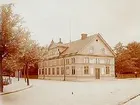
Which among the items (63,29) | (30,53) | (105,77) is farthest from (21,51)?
(105,77)

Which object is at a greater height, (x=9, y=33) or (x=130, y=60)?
(x=9, y=33)

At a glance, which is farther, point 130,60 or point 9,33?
point 130,60

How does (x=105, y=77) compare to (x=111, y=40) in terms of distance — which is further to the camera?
(x=105, y=77)

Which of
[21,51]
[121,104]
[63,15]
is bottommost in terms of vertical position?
[121,104]

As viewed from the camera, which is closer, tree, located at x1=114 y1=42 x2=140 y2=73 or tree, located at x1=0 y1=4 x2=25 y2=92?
tree, located at x1=0 y1=4 x2=25 y2=92

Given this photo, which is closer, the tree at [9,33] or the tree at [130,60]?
the tree at [9,33]

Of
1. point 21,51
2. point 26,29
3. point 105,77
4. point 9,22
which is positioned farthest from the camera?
point 105,77

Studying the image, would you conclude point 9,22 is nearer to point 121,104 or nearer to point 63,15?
point 63,15

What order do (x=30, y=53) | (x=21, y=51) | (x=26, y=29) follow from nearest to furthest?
(x=26, y=29) → (x=21, y=51) → (x=30, y=53)

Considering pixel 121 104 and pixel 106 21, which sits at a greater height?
pixel 106 21
